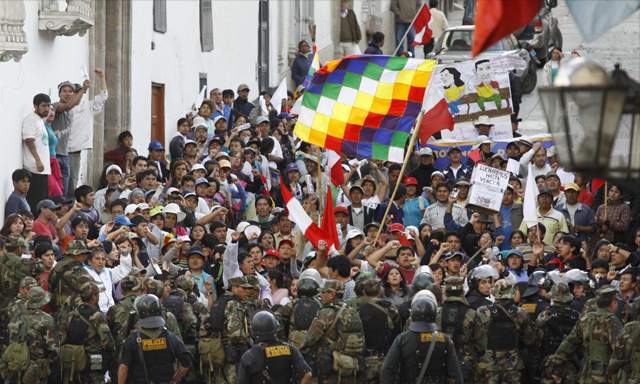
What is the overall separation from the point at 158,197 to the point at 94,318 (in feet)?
15.6

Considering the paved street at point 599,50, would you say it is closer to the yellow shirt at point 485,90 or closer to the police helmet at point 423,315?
the yellow shirt at point 485,90

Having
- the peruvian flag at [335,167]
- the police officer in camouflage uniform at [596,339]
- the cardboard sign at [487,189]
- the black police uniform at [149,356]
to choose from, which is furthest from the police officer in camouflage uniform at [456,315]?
the cardboard sign at [487,189]

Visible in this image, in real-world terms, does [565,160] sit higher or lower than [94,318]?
higher

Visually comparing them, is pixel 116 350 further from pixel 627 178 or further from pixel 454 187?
pixel 627 178

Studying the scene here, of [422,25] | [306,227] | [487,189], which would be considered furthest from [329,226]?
[422,25]

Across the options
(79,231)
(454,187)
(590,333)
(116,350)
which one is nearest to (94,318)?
(116,350)

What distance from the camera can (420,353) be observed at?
583 inches

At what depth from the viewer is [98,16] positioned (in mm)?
25234

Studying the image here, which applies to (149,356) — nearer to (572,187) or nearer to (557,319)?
(557,319)

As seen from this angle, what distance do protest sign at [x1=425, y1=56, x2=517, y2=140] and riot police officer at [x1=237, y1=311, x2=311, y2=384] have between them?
1296cm

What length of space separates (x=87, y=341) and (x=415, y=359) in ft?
10.2

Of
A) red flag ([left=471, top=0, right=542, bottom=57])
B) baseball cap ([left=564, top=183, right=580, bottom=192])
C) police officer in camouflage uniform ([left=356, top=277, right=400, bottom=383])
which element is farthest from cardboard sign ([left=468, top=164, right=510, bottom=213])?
red flag ([left=471, top=0, right=542, bottom=57])

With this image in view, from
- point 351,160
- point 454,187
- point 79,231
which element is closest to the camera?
point 79,231

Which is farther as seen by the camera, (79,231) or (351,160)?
(351,160)
